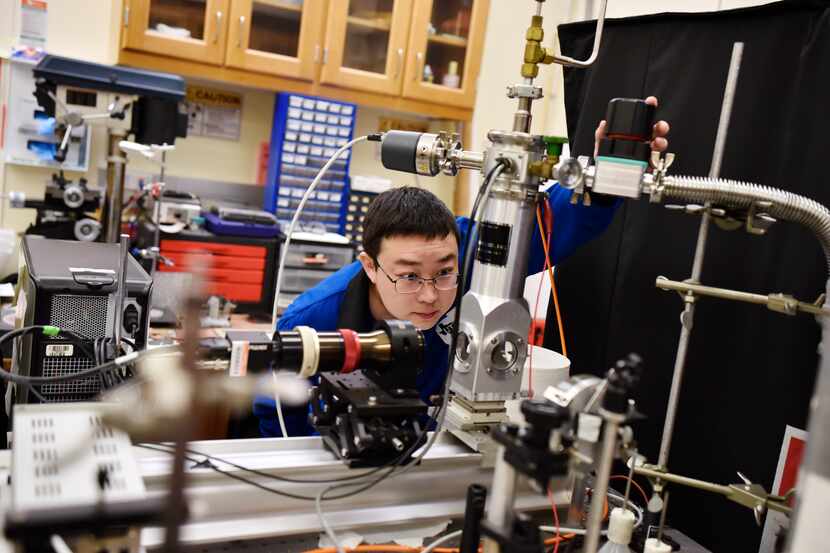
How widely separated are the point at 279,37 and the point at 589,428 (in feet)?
8.71

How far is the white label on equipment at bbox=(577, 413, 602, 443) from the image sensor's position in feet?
2.13

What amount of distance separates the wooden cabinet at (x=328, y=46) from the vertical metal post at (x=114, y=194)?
0.69m

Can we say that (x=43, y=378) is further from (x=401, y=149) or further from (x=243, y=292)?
(x=243, y=292)

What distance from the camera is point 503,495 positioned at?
63cm

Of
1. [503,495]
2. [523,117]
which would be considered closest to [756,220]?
[523,117]

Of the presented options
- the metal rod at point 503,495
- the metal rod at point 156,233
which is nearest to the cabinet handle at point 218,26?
the metal rod at point 156,233

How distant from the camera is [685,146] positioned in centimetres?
136

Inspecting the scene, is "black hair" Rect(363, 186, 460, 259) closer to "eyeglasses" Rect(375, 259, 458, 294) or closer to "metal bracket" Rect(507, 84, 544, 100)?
"eyeglasses" Rect(375, 259, 458, 294)

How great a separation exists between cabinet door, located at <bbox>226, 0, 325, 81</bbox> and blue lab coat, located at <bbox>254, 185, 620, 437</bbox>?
166 centimetres

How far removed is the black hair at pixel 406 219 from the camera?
136 cm

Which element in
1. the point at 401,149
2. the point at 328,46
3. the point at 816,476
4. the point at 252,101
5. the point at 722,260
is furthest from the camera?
the point at 252,101

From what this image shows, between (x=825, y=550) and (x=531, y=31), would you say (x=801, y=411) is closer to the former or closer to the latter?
(x=825, y=550)

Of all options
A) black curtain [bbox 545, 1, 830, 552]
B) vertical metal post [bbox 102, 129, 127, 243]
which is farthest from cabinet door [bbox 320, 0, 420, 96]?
black curtain [bbox 545, 1, 830, 552]

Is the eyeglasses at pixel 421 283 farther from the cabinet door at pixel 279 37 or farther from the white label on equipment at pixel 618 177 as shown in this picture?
the cabinet door at pixel 279 37
